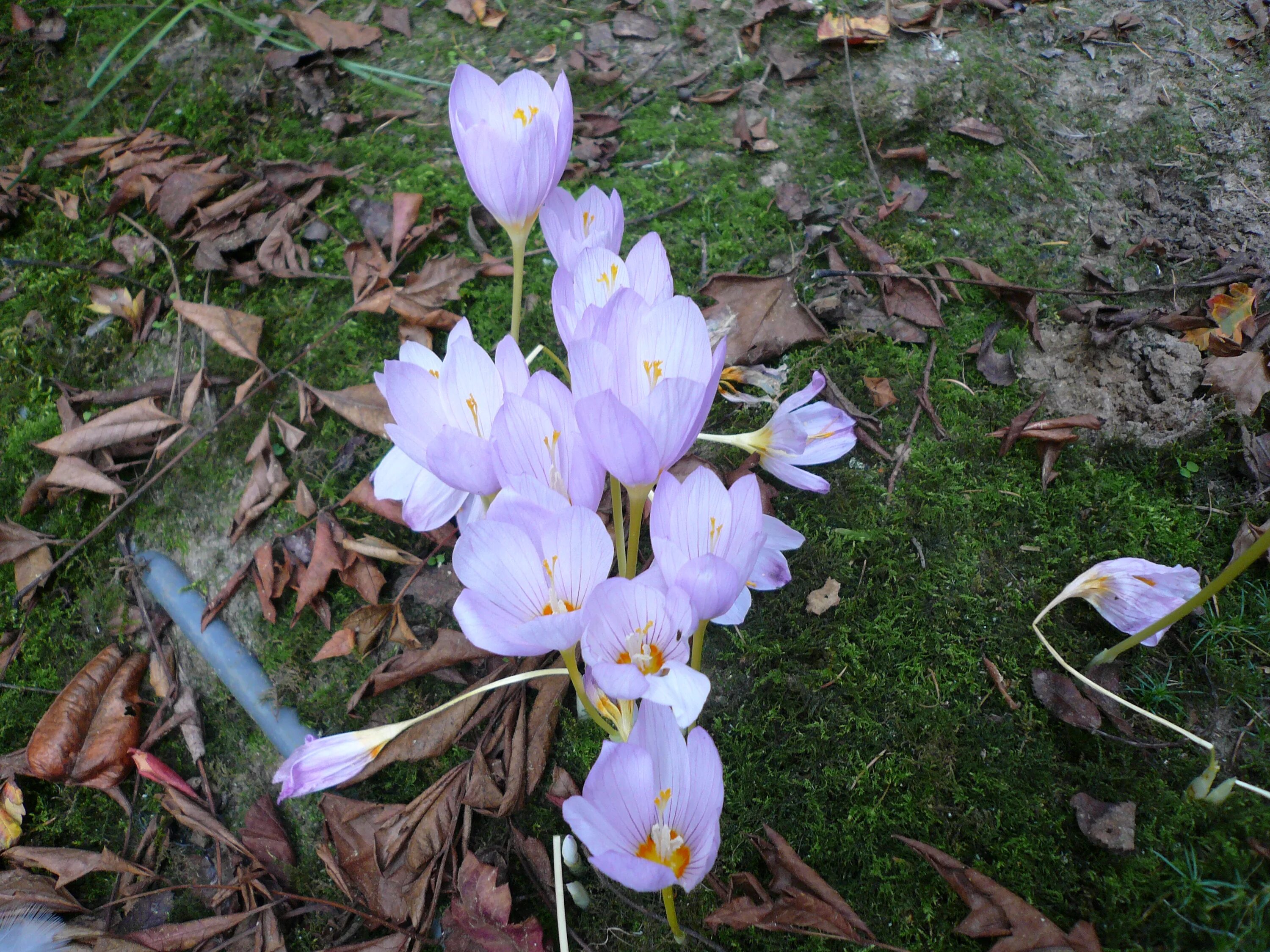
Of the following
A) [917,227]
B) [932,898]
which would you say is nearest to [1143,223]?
[917,227]

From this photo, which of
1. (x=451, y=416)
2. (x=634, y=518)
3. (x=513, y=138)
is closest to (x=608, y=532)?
(x=634, y=518)

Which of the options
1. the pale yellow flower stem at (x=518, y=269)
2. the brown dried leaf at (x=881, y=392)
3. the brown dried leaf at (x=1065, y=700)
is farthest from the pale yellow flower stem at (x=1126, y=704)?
the pale yellow flower stem at (x=518, y=269)

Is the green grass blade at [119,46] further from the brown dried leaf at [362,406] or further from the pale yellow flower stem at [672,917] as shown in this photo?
the pale yellow flower stem at [672,917]

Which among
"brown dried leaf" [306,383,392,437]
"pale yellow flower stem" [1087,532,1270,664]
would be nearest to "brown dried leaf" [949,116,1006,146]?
"pale yellow flower stem" [1087,532,1270,664]

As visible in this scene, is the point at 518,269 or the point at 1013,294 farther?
the point at 1013,294

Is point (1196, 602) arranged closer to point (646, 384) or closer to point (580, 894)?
point (646, 384)

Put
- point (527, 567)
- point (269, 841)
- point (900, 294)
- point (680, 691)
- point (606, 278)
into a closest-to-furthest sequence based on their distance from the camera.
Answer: point (680, 691) → point (527, 567) → point (606, 278) → point (269, 841) → point (900, 294)

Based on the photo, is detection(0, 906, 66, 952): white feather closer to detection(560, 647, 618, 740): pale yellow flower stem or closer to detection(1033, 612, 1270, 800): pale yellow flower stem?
detection(560, 647, 618, 740): pale yellow flower stem
